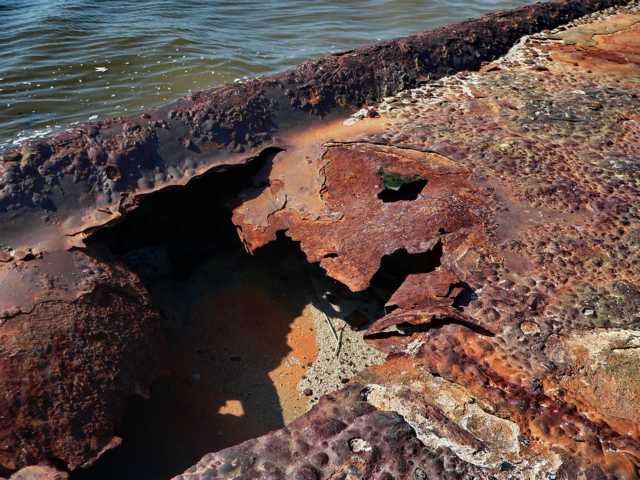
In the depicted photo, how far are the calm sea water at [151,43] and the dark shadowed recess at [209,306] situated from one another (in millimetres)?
3328

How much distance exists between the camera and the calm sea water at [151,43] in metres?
5.92

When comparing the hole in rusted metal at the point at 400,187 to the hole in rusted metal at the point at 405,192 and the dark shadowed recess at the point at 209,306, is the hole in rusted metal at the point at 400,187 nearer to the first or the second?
the hole in rusted metal at the point at 405,192

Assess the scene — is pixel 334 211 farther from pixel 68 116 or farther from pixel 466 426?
pixel 68 116

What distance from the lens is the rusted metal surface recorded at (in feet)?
4.88

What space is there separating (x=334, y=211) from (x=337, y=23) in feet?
22.7

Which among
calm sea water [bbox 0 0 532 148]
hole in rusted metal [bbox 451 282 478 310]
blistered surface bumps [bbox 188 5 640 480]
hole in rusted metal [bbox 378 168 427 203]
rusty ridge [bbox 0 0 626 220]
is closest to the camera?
blistered surface bumps [bbox 188 5 640 480]

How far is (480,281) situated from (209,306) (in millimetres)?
1304

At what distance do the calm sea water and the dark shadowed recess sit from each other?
3328 millimetres

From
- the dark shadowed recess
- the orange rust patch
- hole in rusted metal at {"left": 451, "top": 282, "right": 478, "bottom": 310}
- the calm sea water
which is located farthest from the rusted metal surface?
the calm sea water

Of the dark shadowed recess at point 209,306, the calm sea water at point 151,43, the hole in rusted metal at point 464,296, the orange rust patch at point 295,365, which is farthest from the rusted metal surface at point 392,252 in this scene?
the calm sea water at point 151,43

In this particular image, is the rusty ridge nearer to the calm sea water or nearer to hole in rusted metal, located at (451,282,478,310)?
hole in rusted metal, located at (451,282,478,310)

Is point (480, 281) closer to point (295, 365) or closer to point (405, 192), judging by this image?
point (405, 192)

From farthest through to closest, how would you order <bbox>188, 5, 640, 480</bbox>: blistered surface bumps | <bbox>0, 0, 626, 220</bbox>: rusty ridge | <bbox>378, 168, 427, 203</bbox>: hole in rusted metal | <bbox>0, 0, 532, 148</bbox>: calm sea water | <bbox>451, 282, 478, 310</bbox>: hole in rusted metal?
<bbox>0, 0, 532, 148</bbox>: calm sea water → <bbox>378, 168, 427, 203</bbox>: hole in rusted metal → <bbox>0, 0, 626, 220</bbox>: rusty ridge → <bbox>451, 282, 478, 310</bbox>: hole in rusted metal → <bbox>188, 5, 640, 480</bbox>: blistered surface bumps

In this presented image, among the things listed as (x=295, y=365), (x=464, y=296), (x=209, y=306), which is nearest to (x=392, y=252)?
(x=464, y=296)
